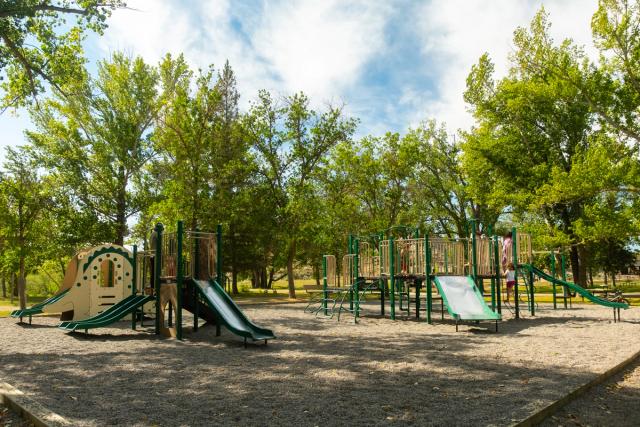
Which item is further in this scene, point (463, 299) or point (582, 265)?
point (582, 265)

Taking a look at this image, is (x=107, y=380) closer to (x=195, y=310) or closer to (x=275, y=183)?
(x=195, y=310)

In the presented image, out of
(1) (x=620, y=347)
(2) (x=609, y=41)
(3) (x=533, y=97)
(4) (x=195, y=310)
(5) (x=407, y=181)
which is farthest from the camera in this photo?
(5) (x=407, y=181)

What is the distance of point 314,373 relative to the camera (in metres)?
7.14

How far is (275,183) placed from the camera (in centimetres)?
3161

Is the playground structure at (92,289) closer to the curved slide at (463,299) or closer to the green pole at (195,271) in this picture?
the green pole at (195,271)

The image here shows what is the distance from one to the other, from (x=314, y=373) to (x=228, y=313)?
14.4 feet

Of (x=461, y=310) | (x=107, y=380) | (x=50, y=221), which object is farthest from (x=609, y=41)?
(x=50, y=221)

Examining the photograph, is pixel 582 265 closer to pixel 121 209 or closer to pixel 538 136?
pixel 538 136

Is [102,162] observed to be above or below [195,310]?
above

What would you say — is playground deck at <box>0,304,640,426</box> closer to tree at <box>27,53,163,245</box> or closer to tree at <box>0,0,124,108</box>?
tree at <box>0,0,124,108</box>

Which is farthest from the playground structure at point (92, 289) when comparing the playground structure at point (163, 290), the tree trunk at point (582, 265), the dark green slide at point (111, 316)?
the tree trunk at point (582, 265)

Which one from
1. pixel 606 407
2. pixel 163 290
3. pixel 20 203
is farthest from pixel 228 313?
pixel 20 203

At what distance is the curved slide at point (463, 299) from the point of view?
40.6ft

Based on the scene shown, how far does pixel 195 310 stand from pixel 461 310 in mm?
6647
